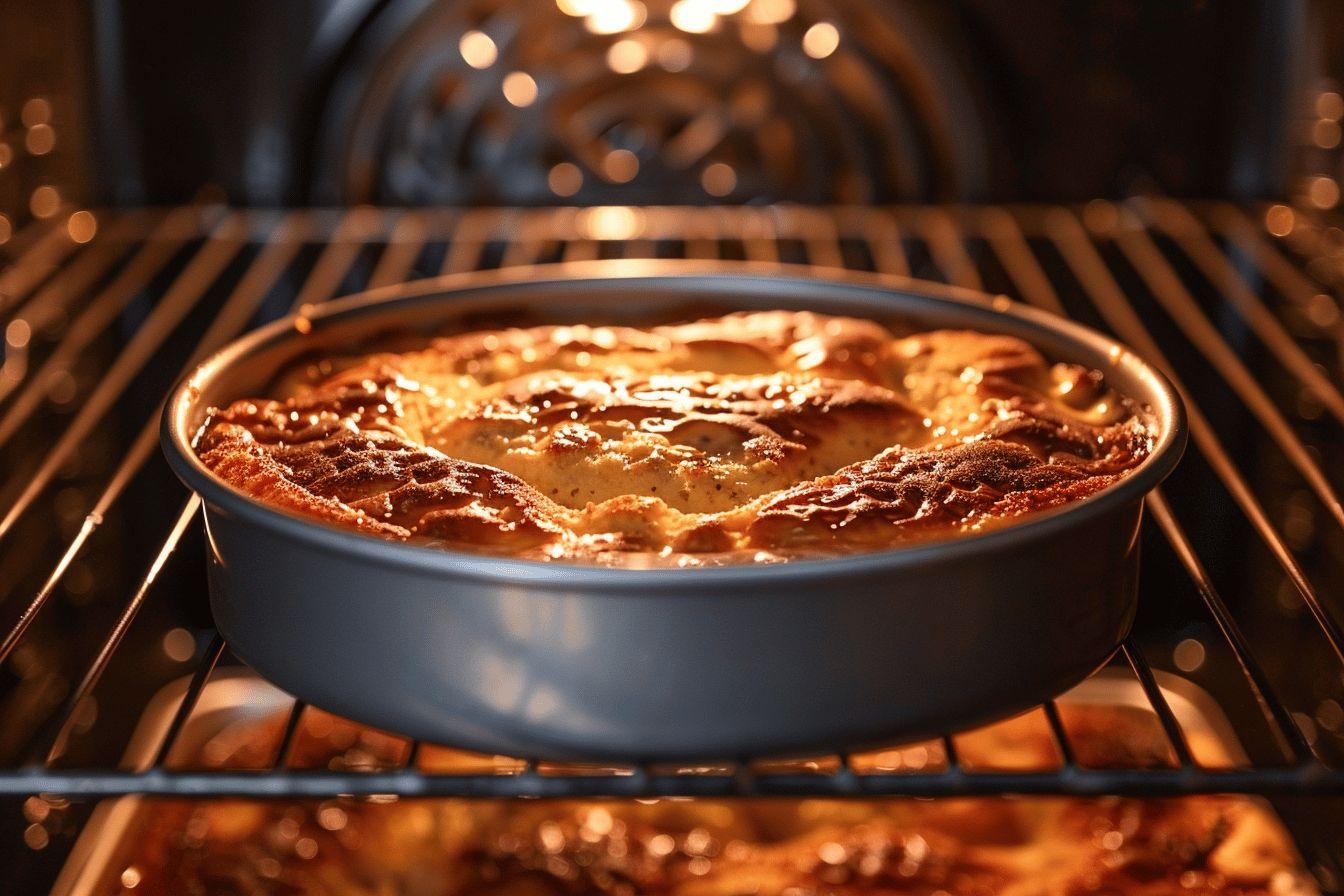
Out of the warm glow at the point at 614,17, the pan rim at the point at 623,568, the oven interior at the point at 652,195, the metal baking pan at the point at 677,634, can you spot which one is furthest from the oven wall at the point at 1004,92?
the metal baking pan at the point at 677,634

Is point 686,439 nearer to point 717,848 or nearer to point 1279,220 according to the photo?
point 717,848

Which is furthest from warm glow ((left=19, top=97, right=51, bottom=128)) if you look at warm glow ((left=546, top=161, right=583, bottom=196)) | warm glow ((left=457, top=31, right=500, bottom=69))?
warm glow ((left=546, top=161, right=583, bottom=196))

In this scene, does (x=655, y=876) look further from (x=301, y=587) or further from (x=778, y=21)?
(x=778, y=21)

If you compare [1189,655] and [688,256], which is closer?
[1189,655]

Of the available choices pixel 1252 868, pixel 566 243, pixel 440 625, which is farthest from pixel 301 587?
pixel 566 243

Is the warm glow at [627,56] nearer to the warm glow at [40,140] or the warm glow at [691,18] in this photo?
the warm glow at [691,18]

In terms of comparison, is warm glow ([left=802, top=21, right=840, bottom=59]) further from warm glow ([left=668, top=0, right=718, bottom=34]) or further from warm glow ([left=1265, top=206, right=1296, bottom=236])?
warm glow ([left=1265, top=206, right=1296, bottom=236])

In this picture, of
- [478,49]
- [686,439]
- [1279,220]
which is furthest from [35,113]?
[1279,220]
